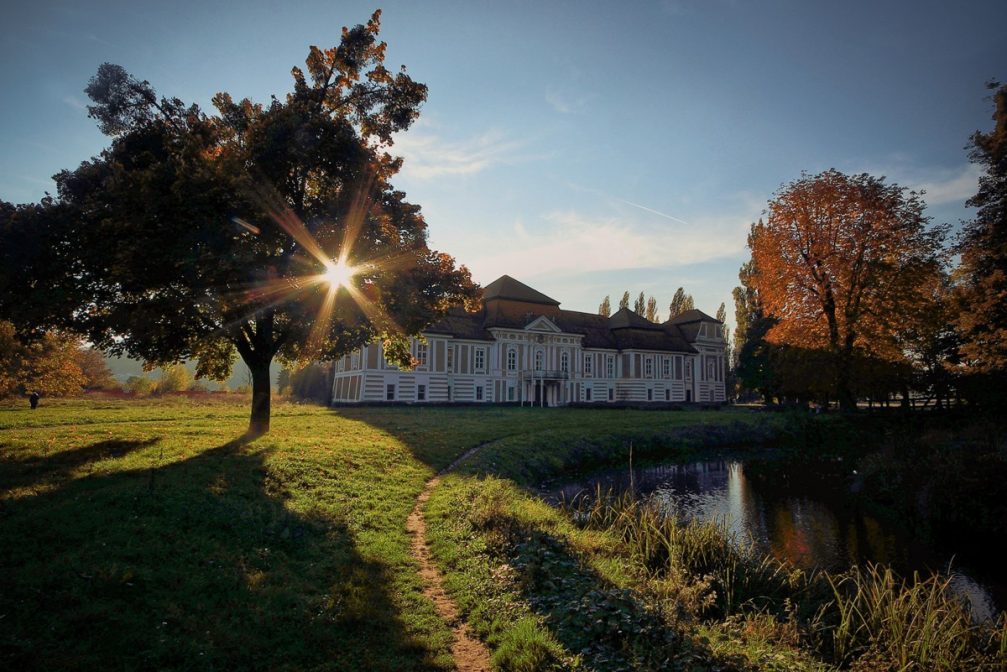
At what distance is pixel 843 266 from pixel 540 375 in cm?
2986

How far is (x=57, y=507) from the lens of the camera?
8969 mm

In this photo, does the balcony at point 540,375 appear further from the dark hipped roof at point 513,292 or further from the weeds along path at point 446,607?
the weeds along path at point 446,607

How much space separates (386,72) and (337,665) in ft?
57.6

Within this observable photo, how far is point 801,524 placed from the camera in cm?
1511

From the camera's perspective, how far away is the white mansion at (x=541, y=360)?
48.8 metres

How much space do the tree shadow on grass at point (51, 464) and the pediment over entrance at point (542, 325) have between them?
4237 centimetres

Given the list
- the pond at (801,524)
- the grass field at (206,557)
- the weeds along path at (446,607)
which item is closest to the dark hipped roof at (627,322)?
the pond at (801,524)

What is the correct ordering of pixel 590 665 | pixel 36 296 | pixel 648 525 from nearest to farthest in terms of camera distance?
pixel 590 665 → pixel 648 525 → pixel 36 296

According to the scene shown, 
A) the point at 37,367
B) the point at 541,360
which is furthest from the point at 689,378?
the point at 37,367

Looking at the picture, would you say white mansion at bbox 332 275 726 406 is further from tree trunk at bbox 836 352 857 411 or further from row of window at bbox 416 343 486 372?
tree trunk at bbox 836 352 857 411

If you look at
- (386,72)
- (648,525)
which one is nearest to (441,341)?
(386,72)

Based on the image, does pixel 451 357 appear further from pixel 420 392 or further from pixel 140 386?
pixel 140 386

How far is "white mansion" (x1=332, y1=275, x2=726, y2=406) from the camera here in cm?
4881

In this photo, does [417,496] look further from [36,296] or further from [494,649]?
[36,296]
